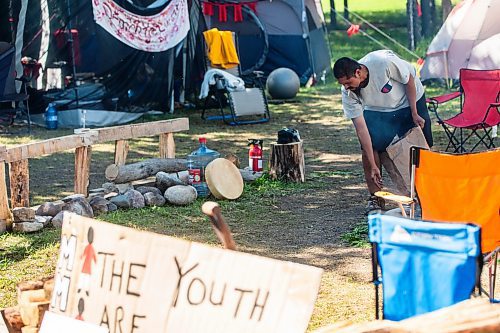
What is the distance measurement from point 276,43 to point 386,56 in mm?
10726

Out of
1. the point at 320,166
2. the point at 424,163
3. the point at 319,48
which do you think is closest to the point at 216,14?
the point at 319,48

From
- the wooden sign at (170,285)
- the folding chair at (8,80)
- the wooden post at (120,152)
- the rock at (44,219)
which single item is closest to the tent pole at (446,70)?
the folding chair at (8,80)

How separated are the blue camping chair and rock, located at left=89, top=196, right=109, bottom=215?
386 cm

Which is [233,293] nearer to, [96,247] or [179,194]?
[96,247]

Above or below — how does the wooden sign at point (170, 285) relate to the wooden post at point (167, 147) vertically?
above

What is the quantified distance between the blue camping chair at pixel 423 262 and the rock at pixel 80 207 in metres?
3.71

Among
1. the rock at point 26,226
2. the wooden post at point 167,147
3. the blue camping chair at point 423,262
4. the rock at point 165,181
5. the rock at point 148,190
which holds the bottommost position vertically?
the rock at point 26,226

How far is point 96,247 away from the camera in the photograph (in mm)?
3793

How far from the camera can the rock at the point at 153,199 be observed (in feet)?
25.2

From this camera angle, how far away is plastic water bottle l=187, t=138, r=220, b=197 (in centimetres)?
811

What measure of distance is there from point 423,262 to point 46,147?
4.28 metres

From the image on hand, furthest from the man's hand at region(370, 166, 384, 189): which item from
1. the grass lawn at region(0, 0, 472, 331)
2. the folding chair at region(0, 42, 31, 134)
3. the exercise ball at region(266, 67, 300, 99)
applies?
the exercise ball at region(266, 67, 300, 99)

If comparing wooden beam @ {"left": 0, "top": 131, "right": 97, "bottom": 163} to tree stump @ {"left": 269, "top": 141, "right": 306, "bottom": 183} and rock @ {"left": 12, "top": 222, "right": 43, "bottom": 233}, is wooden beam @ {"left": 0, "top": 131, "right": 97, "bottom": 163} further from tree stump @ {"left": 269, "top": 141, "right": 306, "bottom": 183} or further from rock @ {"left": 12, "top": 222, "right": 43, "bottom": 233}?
tree stump @ {"left": 269, "top": 141, "right": 306, "bottom": 183}

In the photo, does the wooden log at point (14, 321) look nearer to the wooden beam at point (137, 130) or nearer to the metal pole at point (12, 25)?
the wooden beam at point (137, 130)
